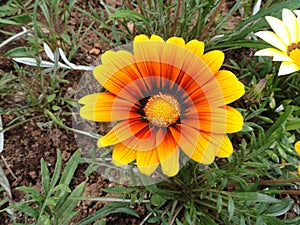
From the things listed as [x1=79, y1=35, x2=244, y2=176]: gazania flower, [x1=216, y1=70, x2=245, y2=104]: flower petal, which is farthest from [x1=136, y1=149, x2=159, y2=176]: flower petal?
[x1=216, y1=70, x2=245, y2=104]: flower petal

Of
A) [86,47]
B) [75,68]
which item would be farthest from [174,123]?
[86,47]

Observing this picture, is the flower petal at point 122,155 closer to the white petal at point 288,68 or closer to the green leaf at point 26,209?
the green leaf at point 26,209

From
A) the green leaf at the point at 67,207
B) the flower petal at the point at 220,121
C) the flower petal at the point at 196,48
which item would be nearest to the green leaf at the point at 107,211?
the green leaf at the point at 67,207

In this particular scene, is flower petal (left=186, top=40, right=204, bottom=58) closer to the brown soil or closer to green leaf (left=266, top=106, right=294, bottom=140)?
green leaf (left=266, top=106, right=294, bottom=140)

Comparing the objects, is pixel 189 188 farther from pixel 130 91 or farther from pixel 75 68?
A: pixel 75 68

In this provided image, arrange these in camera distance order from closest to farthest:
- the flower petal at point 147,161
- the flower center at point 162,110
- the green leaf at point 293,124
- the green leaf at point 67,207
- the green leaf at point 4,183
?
the flower petal at point 147,161, the flower center at point 162,110, the green leaf at point 67,207, the green leaf at point 293,124, the green leaf at point 4,183
